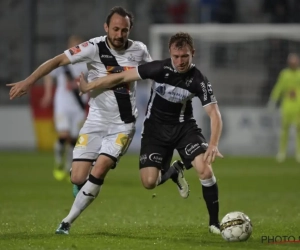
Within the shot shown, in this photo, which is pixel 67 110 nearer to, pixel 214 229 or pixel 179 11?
pixel 214 229

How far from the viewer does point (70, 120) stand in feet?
51.1

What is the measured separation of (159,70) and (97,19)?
15872mm

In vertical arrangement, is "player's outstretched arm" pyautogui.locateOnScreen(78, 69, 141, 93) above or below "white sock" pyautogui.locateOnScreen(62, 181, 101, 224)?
above

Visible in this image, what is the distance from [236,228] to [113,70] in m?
2.17

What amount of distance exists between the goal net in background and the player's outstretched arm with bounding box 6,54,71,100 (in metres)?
14.4

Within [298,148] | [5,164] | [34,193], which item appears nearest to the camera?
[34,193]

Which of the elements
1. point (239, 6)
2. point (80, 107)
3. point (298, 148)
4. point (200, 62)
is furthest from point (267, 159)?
point (80, 107)

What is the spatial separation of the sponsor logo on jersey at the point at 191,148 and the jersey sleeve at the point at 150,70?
77 cm

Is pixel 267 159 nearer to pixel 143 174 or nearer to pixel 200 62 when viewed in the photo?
pixel 200 62

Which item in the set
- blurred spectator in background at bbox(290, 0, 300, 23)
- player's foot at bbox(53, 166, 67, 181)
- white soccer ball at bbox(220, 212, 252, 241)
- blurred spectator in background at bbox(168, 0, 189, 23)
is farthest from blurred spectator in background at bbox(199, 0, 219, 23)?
white soccer ball at bbox(220, 212, 252, 241)

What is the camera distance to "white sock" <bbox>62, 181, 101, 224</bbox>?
8.20m

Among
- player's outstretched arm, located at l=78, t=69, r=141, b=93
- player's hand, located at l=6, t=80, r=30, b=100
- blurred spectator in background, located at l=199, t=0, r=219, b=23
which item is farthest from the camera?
blurred spectator in background, located at l=199, t=0, r=219, b=23

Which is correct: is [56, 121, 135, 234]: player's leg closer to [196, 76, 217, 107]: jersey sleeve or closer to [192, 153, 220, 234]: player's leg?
[192, 153, 220, 234]: player's leg

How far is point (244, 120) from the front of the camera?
2269 centimetres
